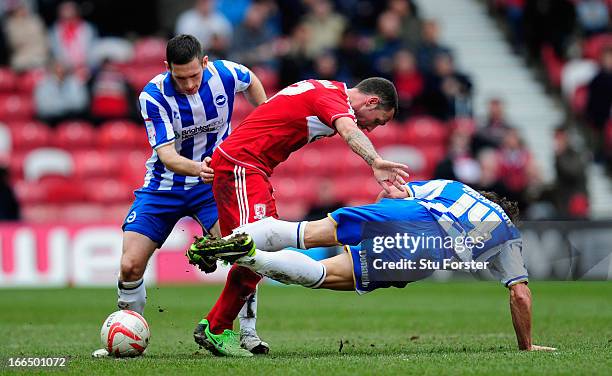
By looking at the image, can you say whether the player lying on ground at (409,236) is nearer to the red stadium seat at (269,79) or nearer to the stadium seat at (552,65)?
the red stadium seat at (269,79)

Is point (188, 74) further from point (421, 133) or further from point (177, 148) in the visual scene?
point (421, 133)

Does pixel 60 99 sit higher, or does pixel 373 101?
pixel 60 99

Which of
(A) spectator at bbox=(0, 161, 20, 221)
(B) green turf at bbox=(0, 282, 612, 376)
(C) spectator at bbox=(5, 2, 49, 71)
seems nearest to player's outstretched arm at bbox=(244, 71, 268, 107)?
(B) green turf at bbox=(0, 282, 612, 376)

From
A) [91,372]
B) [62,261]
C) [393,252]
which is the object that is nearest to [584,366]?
[393,252]

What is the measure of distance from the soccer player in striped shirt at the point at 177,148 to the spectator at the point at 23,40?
39.8 feet

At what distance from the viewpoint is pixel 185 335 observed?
10.9 metres

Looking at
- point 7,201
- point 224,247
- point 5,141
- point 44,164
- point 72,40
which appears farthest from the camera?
point 72,40

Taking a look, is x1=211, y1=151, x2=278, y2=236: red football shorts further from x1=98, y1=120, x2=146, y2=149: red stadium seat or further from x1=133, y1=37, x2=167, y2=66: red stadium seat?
x1=133, y1=37, x2=167, y2=66: red stadium seat

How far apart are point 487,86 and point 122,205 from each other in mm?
8513

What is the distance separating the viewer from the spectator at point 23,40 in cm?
2095

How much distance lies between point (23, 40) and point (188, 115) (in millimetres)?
12605

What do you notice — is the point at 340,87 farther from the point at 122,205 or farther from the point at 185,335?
the point at 122,205

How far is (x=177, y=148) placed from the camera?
947cm

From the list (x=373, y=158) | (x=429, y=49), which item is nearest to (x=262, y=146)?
(x=373, y=158)
